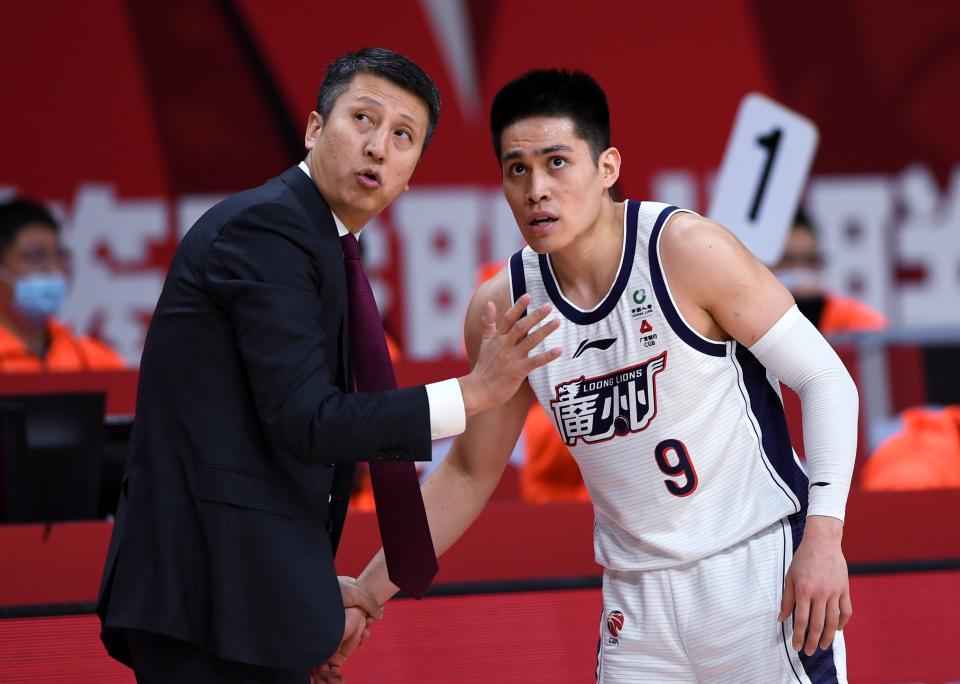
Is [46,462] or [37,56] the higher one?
[37,56]

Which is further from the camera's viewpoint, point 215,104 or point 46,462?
point 215,104

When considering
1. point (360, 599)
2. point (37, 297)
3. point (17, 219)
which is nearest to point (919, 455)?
point (360, 599)

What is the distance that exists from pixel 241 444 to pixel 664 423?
81cm

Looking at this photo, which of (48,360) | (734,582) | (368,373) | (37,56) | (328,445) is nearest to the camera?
(328,445)

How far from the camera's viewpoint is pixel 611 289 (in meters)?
2.21

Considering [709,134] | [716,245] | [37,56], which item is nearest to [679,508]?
[716,245]

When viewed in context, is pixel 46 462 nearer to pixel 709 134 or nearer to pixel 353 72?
pixel 353 72

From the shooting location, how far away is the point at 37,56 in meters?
6.91

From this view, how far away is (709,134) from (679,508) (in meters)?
5.38

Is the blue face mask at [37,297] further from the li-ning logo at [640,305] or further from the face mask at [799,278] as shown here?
the li-ning logo at [640,305]

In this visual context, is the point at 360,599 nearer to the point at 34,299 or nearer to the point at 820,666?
the point at 820,666

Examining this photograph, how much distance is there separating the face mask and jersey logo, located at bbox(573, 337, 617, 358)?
4.18 m

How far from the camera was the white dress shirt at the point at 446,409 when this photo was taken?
1.74 meters

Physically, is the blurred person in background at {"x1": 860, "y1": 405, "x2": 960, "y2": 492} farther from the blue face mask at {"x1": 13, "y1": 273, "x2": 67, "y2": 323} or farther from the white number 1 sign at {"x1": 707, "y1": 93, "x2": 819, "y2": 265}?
the blue face mask at {"x1": 13, "y1": 273, "x2": 67, "y2": 323}
